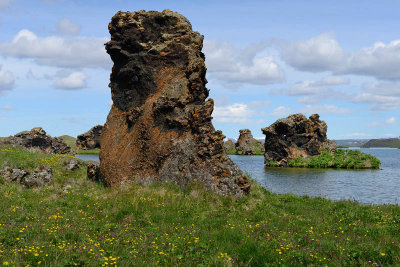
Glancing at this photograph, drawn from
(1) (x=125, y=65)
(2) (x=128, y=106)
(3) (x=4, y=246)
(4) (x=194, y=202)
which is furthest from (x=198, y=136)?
(3) (x=4, y=246)

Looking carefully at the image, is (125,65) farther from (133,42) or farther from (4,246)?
(4,246)

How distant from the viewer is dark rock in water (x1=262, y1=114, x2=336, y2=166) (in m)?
61.7

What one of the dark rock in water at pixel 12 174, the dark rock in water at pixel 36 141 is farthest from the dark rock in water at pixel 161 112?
the dark rock in water at pixel 36 141

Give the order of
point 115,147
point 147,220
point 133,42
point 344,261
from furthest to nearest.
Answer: point 133,42
point 115,147
point 147,220
point 344,261

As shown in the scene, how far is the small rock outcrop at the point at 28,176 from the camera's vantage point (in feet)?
64.5

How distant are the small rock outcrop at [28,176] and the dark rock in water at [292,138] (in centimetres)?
4736

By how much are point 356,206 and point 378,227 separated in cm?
510

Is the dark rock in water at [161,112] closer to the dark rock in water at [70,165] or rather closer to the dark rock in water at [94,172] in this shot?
the dark rock in water at [94,172]

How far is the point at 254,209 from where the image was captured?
15.7 m

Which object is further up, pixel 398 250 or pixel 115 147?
pixel 115 147

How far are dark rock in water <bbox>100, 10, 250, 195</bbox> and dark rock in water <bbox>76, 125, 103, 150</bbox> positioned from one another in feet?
320

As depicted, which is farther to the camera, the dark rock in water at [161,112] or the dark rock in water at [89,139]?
the dark rock in water at [89,139]

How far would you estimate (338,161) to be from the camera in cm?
5741

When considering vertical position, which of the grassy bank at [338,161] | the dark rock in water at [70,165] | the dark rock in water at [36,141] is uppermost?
the dark rock in water at [36,141]
